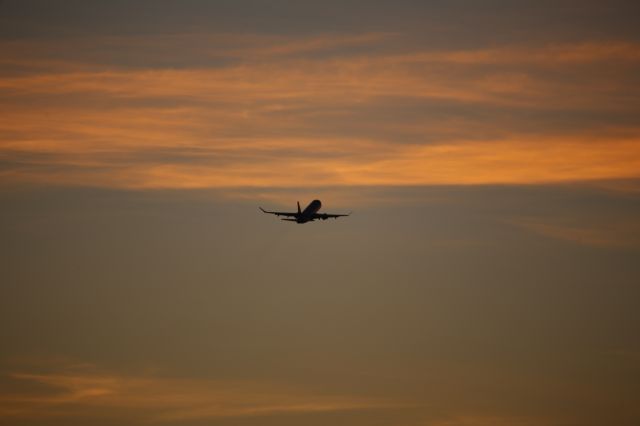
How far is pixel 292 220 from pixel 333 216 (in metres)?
8.73

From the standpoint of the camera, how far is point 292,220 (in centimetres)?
16912

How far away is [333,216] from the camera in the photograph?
169375mm
